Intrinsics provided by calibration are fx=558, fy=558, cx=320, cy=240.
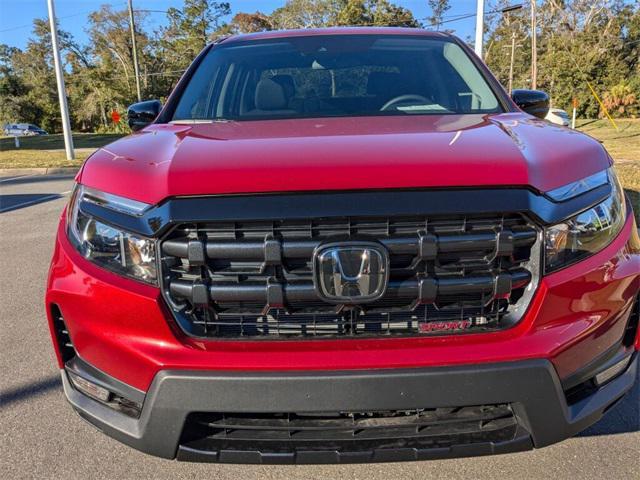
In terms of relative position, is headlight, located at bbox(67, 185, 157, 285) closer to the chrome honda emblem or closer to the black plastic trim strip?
the black plastic trim strip

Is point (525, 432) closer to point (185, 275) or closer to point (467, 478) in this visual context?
point (467, 478)

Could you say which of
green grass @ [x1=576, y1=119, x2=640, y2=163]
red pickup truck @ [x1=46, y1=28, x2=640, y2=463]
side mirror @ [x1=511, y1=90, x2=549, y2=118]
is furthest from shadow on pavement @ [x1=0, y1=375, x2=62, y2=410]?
green grass @ [x1=576, y1=119, x2=640, y2=163]

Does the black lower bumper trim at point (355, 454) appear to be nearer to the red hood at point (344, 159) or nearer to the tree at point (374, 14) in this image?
the red hood at point (344, 159)

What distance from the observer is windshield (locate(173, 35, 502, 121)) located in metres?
2.85

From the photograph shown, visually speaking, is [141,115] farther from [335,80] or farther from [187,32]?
[187,32]

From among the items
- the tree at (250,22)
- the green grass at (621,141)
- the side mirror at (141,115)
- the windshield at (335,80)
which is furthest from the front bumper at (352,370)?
the tree at (250,22)

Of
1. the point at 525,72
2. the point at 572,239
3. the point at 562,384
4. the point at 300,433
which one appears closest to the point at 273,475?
the point at 300,433

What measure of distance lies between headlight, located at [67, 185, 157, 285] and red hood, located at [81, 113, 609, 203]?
1.6 inches

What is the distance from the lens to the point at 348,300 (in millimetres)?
1680

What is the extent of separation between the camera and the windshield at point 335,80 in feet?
9.35

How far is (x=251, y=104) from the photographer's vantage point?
298 cm

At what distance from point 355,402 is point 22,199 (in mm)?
9773

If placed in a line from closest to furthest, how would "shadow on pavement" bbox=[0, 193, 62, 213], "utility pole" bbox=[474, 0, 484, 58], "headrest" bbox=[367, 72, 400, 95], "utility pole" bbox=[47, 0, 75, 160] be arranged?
"headrest" bbox=[367, 72, 400, 95] → "shadow on pavement" bbox=[0, 193, 62, 213] → "utility pole" bbox=[474, 0, 484, 58] → "utility pole" bbox=[47, 0, 75, 160]

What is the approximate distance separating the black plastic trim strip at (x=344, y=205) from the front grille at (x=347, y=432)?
607mm
